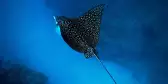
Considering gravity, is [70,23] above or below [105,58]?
below

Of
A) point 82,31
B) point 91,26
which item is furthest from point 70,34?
point 91,26

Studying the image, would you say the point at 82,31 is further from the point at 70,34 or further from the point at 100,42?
the point at 100,42

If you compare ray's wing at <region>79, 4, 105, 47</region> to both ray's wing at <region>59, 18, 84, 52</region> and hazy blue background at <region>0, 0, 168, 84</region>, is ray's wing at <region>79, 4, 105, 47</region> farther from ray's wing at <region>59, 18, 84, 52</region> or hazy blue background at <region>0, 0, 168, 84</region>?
hazy blue background at <region>0, 0, 168, 84</region>

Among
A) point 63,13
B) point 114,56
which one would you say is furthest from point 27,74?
point 114,56

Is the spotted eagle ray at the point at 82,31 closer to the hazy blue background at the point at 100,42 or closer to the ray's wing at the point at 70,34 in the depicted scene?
the ray's wing at the point at 70,34

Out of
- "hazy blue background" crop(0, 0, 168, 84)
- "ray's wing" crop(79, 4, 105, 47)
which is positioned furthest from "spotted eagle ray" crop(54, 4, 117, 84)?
"hazy blue background" crop(0, 0, 168, 84)

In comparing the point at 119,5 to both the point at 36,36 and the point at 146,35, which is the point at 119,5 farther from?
the point at 36,36

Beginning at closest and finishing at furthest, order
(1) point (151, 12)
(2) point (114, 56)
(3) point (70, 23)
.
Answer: (3) point (70, 23) → (1) point (151, 12) → (2) point (114, 56)
